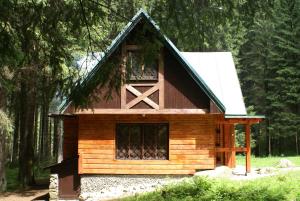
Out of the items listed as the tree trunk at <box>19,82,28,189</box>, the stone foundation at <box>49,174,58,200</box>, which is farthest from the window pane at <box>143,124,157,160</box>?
the tree trunk at <box>19,82,28,189</box>

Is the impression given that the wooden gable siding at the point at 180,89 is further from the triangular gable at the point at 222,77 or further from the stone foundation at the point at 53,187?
the stone foundation at the point at 53,187

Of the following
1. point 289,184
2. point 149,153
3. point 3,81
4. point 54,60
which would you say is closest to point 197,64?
point 149,153

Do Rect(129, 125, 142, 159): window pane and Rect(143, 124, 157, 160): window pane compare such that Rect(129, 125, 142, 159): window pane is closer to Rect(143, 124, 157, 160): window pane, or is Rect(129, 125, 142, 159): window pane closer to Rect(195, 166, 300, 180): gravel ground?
Rect(143, 124, 157, 160): window pane

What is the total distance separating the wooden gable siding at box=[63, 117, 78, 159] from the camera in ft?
62.0

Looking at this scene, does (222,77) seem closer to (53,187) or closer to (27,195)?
(53,187)

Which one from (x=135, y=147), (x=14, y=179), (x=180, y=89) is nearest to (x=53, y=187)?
(x=135, y=147)

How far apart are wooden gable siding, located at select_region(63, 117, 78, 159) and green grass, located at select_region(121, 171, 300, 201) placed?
16.6 feet

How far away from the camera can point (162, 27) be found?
652cm

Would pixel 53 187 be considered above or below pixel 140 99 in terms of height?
below

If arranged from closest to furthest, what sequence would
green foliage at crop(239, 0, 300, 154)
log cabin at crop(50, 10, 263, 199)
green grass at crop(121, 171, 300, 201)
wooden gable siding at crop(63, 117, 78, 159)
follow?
green grass at crop(121, 171, 300, 201) < log cabin at crop(50, 10, 263, 199) < wooden gable siding at crop(63, 117, 78, 159) < green foliage at crop(239, 0, 300, 154)

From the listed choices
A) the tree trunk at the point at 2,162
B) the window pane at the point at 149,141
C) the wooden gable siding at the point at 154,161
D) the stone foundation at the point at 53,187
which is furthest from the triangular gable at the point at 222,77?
the tree trunk at the point at 2,162

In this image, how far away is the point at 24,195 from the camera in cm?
1962

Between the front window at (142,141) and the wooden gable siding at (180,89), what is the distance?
1.07 metres

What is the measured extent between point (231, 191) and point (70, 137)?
8245 millimetres
